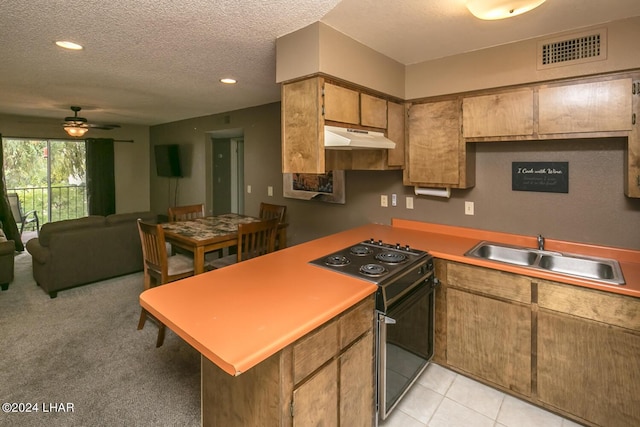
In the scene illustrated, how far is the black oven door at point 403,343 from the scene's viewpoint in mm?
1788

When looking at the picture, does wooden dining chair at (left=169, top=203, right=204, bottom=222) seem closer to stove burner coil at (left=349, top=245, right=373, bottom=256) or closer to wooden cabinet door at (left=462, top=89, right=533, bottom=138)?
stove burner coil at (left=349, top=245, right=373, bottom=256)

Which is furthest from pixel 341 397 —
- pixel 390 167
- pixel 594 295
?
pixel 390 167

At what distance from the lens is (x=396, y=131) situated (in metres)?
2.79

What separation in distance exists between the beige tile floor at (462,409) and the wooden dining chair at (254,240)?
5.44ft

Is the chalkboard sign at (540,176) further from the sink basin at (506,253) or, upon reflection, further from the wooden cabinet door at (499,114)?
the sink basin at (506,253)

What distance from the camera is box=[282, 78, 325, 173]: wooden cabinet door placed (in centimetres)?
203

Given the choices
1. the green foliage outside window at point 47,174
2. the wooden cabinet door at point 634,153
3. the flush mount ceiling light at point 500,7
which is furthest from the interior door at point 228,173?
the wooden cabinet door at point 634,153

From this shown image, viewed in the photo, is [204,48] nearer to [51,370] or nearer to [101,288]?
[51,370]

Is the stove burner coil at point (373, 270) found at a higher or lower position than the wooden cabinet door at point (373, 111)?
lower

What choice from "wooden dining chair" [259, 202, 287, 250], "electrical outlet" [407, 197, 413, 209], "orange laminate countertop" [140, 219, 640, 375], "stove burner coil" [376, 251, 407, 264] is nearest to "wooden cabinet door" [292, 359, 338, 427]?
"orange laminate countertop" [140, 219, 640, 375]

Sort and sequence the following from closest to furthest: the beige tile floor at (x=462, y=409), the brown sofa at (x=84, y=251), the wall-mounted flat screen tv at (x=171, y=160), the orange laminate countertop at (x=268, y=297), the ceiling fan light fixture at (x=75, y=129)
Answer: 1. the orange laminate countertop at (x=268, y=297)
2. the beige tile floor at (x=462, y=409)
3. the brown sofa at (x=84, y=251)
4. the ceiling fan light fixture at (x=75, y=129)
5. the wall-mounted flat screen tv at (x=171, y=160)

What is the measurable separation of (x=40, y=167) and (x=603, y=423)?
8.30 meters

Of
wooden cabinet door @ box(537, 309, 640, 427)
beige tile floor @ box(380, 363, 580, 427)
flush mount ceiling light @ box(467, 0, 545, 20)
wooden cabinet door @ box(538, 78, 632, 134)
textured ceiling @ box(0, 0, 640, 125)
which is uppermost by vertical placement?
textured ceiling @ box(0, 0, 640, 125)

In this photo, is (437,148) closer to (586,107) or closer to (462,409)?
(586,107)
